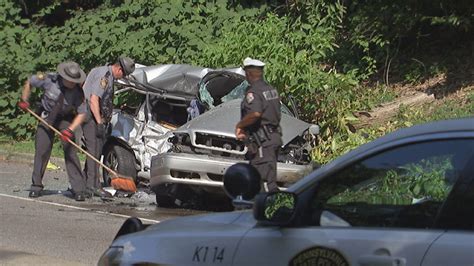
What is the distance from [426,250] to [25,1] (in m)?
20.0

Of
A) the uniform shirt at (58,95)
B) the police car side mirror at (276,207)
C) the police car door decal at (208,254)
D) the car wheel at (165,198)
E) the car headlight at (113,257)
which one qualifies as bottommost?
the car wheel at (165,198)

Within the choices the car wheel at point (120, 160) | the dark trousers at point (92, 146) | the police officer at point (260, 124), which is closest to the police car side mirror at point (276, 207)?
the police officer at point (260, 124)

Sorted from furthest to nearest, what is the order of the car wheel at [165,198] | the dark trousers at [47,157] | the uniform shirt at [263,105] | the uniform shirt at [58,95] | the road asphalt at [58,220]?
1. the dark trousers at [47,157]
2. the uniform shirt at [58,95]
3. the car wheel at [165,198]
4. the uniform shirt at [263,105]
5. the road asphalt at [58,220]

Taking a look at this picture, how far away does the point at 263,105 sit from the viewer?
9562 mm

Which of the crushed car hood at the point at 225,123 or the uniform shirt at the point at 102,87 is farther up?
the uniform shirt at the point at 102,87

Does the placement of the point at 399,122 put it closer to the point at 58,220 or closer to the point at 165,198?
the point at 165,198

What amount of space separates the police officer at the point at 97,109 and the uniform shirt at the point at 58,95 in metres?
0.24

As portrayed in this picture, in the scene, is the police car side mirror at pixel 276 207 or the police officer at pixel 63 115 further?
the police officer at pixel 63 115

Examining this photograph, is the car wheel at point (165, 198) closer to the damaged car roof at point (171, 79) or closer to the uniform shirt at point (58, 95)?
the uniform shirt at point (58, 95)

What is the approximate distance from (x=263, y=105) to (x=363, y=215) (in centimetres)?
553

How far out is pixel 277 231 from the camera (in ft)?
13.3

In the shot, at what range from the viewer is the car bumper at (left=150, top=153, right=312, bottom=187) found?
36.1 ft

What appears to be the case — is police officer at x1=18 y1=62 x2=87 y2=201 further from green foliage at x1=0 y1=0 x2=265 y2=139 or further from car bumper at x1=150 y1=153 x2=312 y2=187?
green foliage at x1=0 y1=0 x2=265 y2=139

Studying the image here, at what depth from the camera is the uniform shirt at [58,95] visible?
11.9 m
